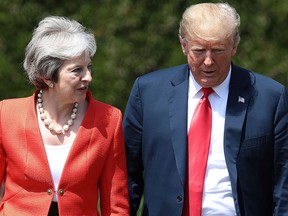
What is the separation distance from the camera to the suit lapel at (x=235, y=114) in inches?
257

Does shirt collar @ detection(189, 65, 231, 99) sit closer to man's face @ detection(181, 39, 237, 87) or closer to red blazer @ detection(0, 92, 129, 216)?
man's face @ detection(181, 39, 237, 87)

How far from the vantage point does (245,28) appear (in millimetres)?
10641

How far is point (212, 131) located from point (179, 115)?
0.20 metres

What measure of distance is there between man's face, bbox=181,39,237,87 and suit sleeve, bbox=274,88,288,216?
38 centimetres

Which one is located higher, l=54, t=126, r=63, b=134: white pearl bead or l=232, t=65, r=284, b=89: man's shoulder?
l=232, t=65, r=284, b=89: man's shoulder

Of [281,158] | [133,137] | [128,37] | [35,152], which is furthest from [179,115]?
[128,37]

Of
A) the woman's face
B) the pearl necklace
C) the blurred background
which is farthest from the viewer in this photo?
the blurred background

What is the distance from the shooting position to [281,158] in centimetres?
662

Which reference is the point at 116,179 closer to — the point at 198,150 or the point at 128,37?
the point at 198,150

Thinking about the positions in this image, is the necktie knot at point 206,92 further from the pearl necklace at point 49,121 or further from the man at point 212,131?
the pearl necklace at point 49,121

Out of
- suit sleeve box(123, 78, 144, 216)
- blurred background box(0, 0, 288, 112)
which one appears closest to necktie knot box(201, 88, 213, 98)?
suit sleeve box(123, 78, 144, 216)

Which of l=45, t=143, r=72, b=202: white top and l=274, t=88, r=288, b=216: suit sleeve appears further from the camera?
l=274, t=88, r=288, b=216: suit sleeve

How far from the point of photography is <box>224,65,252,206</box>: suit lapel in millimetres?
6531

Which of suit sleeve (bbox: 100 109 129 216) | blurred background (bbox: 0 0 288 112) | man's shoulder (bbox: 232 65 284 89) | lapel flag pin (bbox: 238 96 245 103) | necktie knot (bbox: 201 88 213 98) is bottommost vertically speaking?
suit sleeve (bbox: 100 109 129 216)
